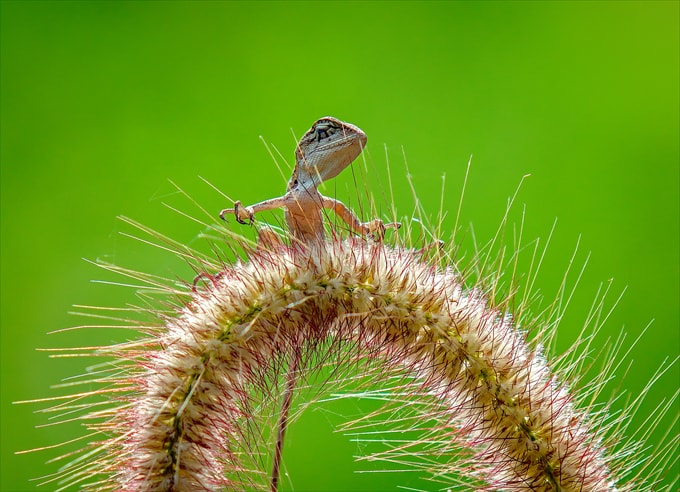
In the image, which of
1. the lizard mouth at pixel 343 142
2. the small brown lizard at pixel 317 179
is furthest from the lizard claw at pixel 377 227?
the lizard mouth at pixel 343 142

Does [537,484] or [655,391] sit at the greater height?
[537,484]

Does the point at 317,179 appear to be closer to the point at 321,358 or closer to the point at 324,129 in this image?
the point at 324,129

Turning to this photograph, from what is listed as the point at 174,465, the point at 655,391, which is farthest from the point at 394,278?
the point at 655,391

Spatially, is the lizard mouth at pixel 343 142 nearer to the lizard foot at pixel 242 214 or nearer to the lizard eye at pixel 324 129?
the lizard eye at pixel 324 129

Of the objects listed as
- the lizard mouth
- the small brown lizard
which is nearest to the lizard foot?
the small brown lizard

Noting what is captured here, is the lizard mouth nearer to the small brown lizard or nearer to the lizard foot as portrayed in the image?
the small brown lizard

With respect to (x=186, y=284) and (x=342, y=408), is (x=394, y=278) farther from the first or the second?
(x=342, y=408)
